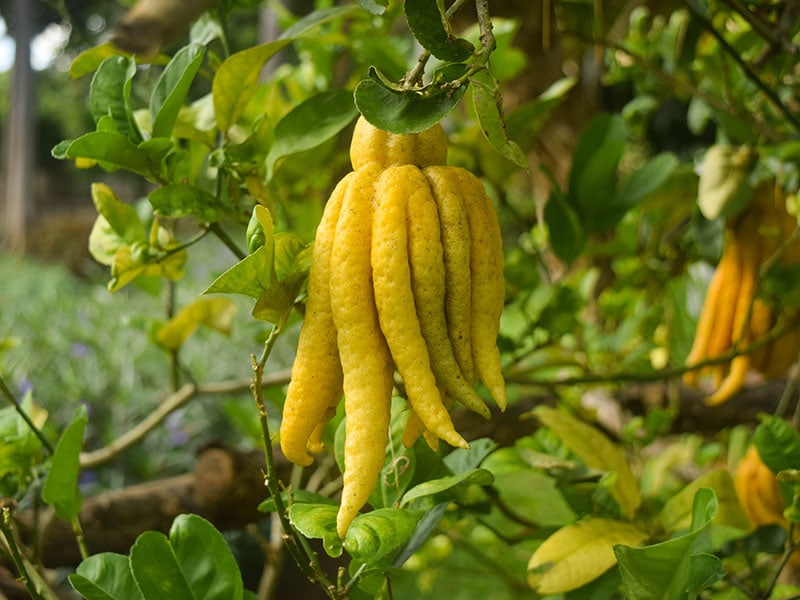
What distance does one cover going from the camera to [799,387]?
35.4 inches

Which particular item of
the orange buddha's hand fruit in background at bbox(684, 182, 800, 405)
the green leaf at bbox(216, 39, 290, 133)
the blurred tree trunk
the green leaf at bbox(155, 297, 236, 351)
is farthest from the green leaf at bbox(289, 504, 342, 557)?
the blurred tree trunk

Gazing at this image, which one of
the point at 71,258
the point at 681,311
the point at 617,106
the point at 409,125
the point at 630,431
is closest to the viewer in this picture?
the point at 409,125

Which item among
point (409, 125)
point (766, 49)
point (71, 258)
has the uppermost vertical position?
point (409, 125)

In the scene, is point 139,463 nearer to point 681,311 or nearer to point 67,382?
point 67,382

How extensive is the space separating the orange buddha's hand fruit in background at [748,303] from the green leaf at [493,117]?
45 cm

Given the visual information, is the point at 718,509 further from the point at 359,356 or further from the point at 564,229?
the point at 359,356

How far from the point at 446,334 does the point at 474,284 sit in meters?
0.02

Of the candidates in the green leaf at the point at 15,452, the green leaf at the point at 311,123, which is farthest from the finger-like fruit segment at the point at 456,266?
the green leaf at the point at 15,452

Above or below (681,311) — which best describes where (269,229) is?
above

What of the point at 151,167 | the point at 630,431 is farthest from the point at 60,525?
the point at 630,431

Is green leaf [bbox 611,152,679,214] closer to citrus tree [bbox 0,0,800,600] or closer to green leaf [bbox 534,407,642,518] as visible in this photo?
citrus tree [bbox 0,0,800,600]

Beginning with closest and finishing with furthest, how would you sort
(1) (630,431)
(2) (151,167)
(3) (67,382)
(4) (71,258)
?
(2) (151,167), (1) (630,431), (3) (67,382), (4) (71,258)

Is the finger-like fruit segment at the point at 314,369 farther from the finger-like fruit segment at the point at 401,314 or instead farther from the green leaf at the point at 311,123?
the green leaf at the point at 311,123

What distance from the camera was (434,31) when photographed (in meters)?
0.31
